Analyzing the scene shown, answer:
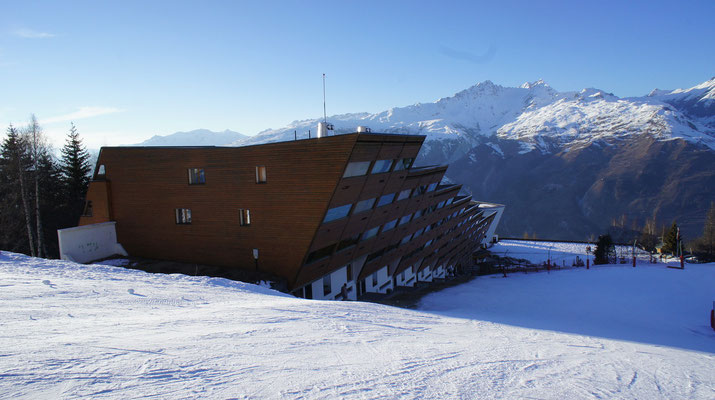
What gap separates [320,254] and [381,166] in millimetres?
6341

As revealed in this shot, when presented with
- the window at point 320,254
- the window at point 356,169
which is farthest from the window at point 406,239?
the window at point 356,169

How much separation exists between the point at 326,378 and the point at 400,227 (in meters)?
27.3

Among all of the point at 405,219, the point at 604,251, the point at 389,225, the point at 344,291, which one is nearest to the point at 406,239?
the point at 405,219

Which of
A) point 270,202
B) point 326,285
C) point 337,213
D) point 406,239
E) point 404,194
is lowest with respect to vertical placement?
point 326,285

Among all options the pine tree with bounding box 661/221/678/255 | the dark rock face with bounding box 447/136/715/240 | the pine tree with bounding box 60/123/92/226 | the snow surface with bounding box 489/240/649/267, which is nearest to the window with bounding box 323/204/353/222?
the pine tree with bounding box 60/123/92/226

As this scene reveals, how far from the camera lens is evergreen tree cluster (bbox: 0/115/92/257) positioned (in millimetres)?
29172

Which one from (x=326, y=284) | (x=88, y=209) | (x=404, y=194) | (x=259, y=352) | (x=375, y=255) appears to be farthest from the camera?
(x=375, y=255)

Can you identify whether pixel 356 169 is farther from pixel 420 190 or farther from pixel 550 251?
pixel 550 251

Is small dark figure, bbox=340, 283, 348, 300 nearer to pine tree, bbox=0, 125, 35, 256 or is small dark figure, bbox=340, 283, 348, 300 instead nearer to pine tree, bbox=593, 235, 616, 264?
pine tree, bbox=0, 125, 35, 256

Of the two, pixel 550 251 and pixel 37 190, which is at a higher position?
pixel 37 190

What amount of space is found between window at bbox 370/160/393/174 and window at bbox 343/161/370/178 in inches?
30.8

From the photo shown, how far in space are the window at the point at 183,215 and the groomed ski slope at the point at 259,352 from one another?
29.1ft

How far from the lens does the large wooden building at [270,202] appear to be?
2064 cm

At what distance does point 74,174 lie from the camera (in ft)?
139
